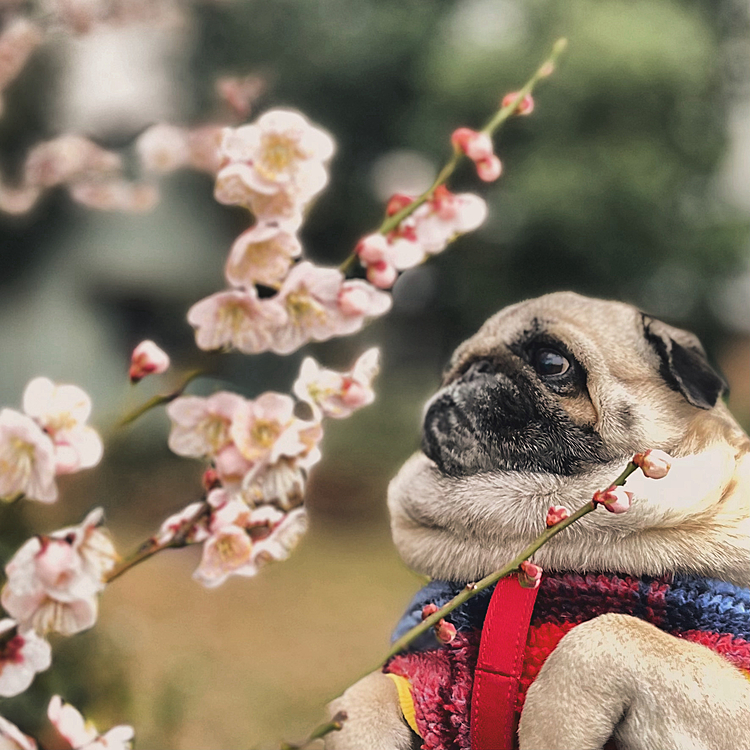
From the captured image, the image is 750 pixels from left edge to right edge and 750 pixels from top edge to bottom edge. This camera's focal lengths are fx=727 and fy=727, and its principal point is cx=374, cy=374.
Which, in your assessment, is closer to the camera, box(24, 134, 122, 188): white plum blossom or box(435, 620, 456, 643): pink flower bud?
box(435, 620, 456, 643): pink flower bud

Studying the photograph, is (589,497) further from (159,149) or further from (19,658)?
(159,149)

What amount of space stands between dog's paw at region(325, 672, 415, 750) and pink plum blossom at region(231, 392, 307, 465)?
0.18m

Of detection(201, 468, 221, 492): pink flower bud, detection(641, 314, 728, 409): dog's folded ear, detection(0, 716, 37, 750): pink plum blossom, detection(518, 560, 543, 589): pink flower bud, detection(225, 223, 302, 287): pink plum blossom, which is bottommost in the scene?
detection(0, 716, 37, 750): pink plum blossom

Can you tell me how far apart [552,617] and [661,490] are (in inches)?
4.0

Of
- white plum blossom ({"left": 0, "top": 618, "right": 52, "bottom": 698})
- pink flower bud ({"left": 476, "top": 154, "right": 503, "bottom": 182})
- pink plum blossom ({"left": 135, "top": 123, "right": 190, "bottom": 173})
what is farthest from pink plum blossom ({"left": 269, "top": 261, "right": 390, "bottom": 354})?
pink plum blossom ({"left": 135, "top": 123, "right": 190, "bottom": 173})

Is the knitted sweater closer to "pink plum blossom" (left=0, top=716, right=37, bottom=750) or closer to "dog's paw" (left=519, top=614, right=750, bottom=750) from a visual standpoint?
"dog's paw" (left=519, top=614, right=750, bottom=750)

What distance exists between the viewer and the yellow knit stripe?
471 mm

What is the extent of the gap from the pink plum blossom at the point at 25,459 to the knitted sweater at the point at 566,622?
0.26 m

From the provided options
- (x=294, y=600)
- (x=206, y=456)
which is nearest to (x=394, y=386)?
(x=294, y=600)

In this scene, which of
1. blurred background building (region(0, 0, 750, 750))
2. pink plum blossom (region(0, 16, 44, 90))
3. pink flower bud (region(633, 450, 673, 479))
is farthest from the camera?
blurred background building (region(0, 0, 750, 750))

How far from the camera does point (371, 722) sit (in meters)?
0.48

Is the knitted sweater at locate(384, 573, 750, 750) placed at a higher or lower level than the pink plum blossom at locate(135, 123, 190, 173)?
lower

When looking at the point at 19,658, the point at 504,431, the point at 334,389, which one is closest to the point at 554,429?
the point at 504,431

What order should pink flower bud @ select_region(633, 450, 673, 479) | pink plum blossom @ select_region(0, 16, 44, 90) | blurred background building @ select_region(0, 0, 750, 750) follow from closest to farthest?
1. pink flower bud @ select_region(633, 450, 673, 479)
2. pink plum blossom @ select_region(0, 16, 44, 90)
3. blurred background building @ select_region(0, 0, 750, 750)
